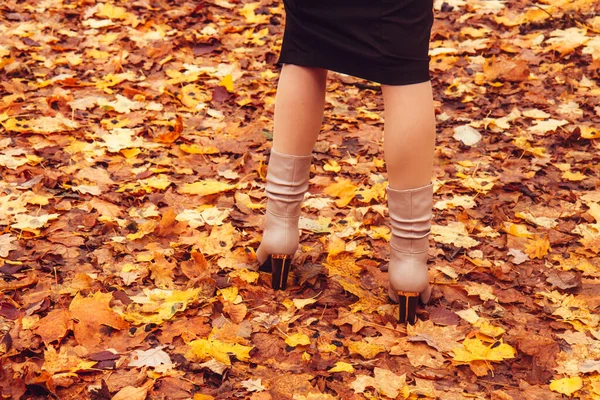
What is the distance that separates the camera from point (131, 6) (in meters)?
5.10

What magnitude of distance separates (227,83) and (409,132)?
85.6 inches

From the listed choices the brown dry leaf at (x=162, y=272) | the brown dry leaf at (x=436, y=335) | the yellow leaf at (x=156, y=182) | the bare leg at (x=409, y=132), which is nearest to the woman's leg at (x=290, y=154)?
the bare leg at (x=409, y=132)

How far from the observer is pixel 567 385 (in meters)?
2.04

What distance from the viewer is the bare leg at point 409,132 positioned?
2.07m

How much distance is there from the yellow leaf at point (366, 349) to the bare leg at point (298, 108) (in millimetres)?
615

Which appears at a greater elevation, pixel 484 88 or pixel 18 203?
pixel 484 88

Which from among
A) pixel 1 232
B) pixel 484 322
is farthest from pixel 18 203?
pixel 484 322

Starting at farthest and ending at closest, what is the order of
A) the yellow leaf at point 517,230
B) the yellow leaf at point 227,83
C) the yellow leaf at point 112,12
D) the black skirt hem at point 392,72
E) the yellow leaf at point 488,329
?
the yellow leaf at point 112,12
the yellow leaf at point 227,83
the yellow leaf at point 517,230
the yellow leaf at point 488,329
the black skirt hem at point 392,72

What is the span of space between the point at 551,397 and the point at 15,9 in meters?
4.44

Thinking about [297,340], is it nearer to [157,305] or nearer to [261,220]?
[157,305]

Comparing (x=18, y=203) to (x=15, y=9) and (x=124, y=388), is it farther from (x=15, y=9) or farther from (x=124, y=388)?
(x=15, y=9)

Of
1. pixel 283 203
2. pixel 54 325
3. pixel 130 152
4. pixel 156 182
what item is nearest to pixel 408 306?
pixel 283 203

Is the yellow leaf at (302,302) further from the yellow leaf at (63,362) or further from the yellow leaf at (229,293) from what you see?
the yellow leaf at (63,362)

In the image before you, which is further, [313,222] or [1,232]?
[313,222]
